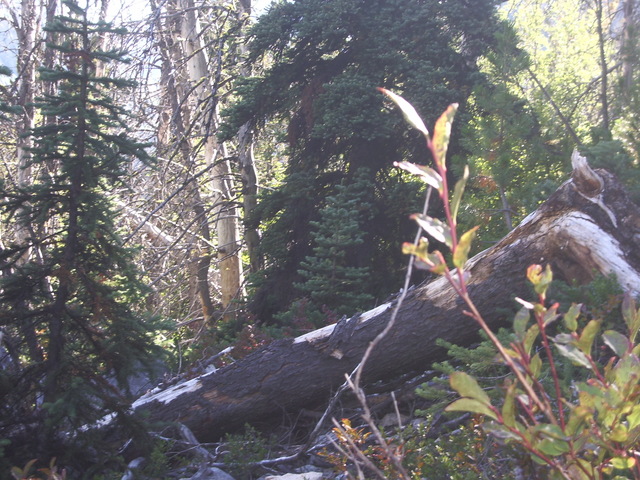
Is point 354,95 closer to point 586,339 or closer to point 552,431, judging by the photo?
point 586,339

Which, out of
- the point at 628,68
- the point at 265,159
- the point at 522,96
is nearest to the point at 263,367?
the point at 522,96

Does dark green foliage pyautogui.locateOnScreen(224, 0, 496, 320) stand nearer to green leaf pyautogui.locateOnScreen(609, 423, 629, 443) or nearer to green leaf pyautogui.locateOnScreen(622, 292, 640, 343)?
green leaf pyautogui.locateOnScreen(622, 292, 640, 343)

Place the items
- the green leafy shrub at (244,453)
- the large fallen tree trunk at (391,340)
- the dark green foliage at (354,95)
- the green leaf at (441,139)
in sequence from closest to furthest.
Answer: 1. the green leaf at (441,139)
2. the green leafy shrub at (244,453)
3. the large fallen tree trunk at (391,340)
4. the dark green foliage at (354,95)

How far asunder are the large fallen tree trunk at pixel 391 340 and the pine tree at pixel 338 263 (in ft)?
Result: 5.34

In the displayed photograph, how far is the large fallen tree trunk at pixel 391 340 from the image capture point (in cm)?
435

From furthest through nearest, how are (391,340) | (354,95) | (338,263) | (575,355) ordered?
(354,95), (338,263), (391,340), (575,355)

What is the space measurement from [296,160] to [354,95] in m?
1.20

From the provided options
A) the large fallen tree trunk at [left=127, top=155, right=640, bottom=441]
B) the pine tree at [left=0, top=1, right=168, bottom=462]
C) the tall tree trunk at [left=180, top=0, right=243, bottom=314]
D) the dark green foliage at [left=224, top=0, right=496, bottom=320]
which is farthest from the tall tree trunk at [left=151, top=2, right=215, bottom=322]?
the pine tree at [left=0, top=1, right=168, bottom=462]

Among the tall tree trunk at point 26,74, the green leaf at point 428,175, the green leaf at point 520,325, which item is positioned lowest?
the green leaf at point 520,325

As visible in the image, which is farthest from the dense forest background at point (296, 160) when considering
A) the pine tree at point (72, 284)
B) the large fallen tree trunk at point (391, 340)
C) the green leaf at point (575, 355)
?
the green leaf at point (575, 355)

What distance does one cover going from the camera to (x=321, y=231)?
674 centimetres

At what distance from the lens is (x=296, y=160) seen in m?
7.85

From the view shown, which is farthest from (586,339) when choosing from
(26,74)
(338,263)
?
(26,74)

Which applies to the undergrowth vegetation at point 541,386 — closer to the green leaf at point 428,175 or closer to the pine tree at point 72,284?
the green leaf at point 428,175
